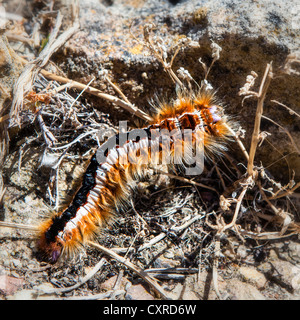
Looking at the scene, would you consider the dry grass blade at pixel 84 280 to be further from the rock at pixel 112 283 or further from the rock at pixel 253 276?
the rock at pixel 253 276

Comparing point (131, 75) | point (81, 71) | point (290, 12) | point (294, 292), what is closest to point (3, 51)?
point (81, 71)

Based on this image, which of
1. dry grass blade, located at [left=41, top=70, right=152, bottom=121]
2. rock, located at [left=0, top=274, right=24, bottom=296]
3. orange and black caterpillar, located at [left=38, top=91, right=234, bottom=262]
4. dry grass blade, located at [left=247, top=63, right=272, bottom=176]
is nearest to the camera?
dry grass blade, located at [left=247, top=63, right=272, bottom=176]

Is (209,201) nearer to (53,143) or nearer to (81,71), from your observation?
(53,143)

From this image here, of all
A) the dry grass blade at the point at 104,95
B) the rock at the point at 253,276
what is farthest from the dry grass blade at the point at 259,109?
the dry grass blade at the point at 104,95

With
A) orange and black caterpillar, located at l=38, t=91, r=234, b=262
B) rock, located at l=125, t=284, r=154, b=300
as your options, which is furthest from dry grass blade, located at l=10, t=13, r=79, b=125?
rock, located at l=125, t=284, r=154, b=300

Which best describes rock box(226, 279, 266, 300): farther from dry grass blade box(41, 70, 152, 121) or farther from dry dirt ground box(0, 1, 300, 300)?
dry grass blade box(41, 70, 152, 121)

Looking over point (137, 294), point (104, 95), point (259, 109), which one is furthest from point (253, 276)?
point (104, 95)

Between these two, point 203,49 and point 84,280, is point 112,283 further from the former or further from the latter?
point 203,49
